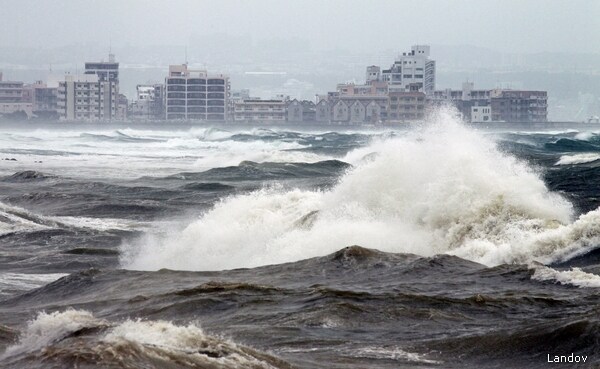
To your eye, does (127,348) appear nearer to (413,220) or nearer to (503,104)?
(413,220)

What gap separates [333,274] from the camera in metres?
16.2

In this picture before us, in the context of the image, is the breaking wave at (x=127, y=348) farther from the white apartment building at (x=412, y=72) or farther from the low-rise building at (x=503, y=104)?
the white apartment building at (x=412, y=72)

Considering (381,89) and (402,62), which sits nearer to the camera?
(381,89)

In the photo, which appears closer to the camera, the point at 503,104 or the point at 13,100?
the point at 503,104

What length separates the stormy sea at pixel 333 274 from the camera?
10.9 m

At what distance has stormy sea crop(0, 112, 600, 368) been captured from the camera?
35.7 feet

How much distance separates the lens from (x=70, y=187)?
38.9 meters

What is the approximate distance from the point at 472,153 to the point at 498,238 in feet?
13.3

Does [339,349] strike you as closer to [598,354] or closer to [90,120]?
[598,354]

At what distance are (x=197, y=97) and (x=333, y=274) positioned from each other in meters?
163

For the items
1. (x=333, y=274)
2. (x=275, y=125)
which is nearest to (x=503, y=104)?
(x=275, y=125)

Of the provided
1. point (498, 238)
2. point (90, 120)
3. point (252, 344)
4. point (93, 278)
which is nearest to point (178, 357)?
point (252, 344)

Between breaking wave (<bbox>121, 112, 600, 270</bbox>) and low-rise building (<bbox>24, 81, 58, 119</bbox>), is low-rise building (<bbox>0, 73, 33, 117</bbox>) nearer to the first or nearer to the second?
low-rise building (<bbox>24, 81, 58, 119</bbox>)

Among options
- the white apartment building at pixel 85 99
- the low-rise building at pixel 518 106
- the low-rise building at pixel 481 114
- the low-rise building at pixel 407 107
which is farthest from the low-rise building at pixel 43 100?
the low-rise building at pixel 518 106
